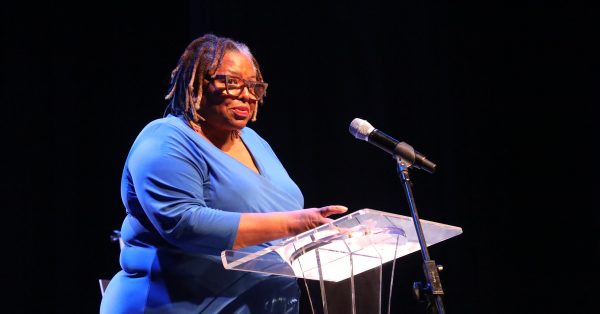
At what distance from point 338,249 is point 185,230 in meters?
0.39

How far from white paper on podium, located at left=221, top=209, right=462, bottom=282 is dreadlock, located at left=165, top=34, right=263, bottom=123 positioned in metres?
0.58

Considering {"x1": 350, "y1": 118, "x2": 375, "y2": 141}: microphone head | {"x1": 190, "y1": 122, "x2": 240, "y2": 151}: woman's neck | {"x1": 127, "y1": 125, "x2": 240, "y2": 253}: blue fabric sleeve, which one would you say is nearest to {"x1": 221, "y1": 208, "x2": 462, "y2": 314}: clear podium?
{"x1": 127, "y1": 125, "x2": 240, "y2": 253}: blue fabric sleeve

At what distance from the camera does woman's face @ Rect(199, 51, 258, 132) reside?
202 cm

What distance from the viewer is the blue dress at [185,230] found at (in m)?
1.69

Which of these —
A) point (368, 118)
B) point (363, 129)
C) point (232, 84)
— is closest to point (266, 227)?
point (363, 129)

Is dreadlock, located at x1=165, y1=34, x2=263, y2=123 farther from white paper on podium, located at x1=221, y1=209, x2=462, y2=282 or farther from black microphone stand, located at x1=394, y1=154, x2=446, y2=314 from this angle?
black microphone stand, located at x1=394, y1=154, x2=446, y2=314

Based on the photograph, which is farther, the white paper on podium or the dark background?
the dark background

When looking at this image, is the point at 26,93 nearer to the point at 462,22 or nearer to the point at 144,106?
the point at 144,106

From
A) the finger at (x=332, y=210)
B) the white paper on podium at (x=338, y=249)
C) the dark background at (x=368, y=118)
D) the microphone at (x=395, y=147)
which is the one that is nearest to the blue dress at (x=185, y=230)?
the white paper on podium at (x=338, y=249)

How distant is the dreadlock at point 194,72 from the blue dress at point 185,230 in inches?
3.2

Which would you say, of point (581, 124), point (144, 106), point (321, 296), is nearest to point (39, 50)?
point (144, 106)

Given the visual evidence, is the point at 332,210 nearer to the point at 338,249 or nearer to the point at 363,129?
the point at 338,249

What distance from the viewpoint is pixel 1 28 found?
356 cm

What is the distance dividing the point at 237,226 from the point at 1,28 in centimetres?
252
